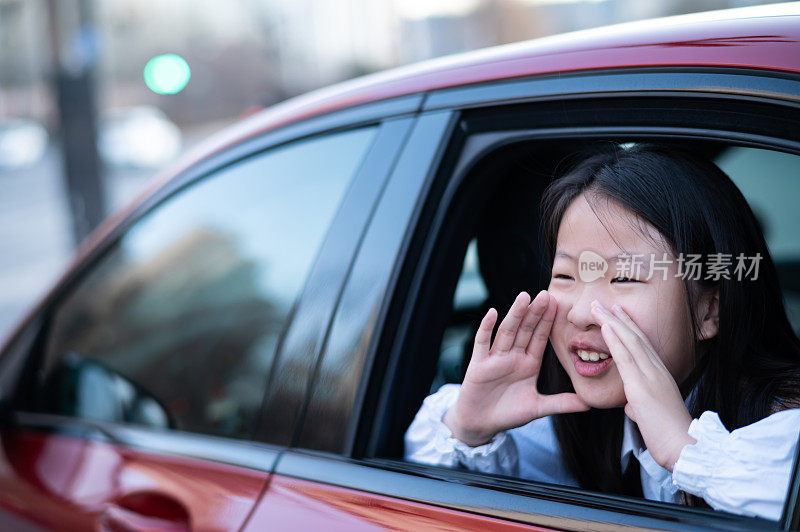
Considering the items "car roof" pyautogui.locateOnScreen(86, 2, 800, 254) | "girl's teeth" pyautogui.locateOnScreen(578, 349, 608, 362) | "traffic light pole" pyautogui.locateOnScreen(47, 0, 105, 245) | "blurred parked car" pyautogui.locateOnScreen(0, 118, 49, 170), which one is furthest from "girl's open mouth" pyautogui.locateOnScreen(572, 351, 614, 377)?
"blurred parked car" pyautogui.locateOnScreen(0, 118, 49, 170)

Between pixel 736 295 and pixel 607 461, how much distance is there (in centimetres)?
32

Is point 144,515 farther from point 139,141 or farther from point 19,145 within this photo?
point 19,145

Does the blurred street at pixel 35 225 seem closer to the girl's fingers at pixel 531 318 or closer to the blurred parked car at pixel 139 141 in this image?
the blurred parked car at pixel 139 141

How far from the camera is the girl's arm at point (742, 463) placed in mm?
1022

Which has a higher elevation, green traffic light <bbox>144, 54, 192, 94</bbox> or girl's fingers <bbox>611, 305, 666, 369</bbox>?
green traffic light <bbox>144, 54, 192, 94</bbox>

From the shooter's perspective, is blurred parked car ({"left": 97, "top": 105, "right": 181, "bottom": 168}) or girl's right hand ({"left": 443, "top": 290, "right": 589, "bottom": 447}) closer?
girl's right hand ({"left": 443, "top": 290, "right": 589, "bottom": 447})

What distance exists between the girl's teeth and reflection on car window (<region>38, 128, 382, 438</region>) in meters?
0.68

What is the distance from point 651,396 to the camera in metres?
1.10

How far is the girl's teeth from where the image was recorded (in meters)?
1.17

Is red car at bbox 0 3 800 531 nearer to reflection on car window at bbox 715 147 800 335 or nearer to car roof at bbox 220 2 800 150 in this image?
car roof at bbox 220 2 800 150

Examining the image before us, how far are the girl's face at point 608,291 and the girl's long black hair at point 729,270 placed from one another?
0.05ft

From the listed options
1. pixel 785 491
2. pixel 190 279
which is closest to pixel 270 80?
pixel 190 279

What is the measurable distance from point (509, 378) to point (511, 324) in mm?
100

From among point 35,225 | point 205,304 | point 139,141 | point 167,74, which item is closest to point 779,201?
point 205,304
